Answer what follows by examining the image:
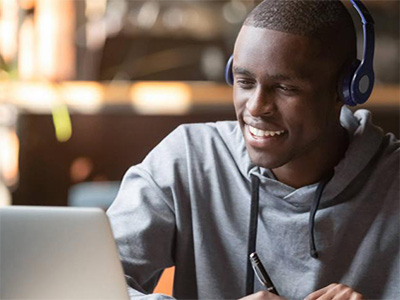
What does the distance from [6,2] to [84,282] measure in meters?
3.06

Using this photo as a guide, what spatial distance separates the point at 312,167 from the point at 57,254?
619 millimetres

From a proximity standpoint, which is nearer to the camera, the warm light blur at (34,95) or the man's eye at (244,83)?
the man's eye at (244,83)

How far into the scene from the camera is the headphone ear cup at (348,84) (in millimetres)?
1304

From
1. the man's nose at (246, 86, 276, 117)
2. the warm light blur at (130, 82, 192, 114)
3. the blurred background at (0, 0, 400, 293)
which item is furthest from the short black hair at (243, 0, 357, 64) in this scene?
the warm light blur at (130, 82, 192, 114)

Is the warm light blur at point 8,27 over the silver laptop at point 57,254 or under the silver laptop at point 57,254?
under

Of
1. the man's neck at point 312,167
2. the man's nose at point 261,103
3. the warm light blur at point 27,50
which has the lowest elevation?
the warm light blur at point 27,50

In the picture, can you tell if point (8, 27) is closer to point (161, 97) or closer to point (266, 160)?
point (161, 97)

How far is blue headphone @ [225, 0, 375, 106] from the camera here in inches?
51.0

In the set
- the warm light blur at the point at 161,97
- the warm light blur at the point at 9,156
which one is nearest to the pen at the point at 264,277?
the warm light blur at the point at 161,97

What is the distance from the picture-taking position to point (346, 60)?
1.33 m

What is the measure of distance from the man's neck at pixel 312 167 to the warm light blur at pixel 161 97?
2180mm

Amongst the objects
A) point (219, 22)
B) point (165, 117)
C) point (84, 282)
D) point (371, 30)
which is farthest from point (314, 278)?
point (219, 22)

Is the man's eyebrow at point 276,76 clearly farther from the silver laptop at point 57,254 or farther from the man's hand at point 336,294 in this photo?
the silver laptop at point 57,254

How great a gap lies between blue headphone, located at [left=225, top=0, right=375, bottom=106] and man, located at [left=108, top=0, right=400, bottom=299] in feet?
0.07
